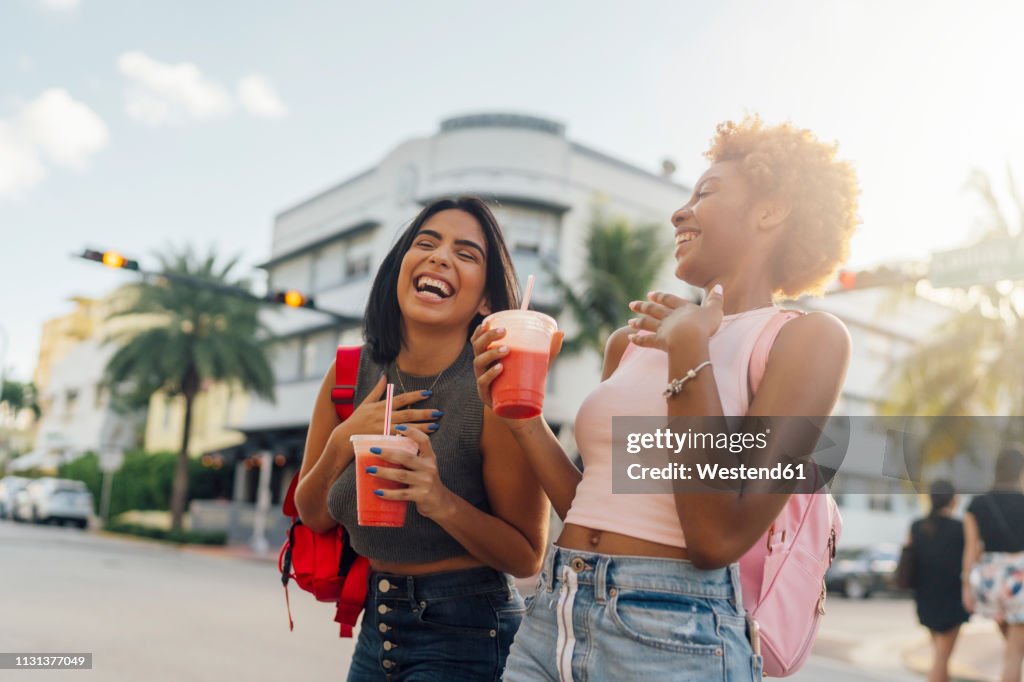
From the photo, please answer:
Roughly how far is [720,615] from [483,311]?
117 centimetres

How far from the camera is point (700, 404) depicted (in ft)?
5.36

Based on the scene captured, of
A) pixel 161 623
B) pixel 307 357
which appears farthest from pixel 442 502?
pixel 307 357

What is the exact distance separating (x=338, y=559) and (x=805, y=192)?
151cm

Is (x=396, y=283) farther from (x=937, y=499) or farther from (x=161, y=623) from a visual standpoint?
(x=161, y=623)

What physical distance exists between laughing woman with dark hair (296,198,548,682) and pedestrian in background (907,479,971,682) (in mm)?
6247

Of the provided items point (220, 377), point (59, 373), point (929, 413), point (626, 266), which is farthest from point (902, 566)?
point (59, 373)

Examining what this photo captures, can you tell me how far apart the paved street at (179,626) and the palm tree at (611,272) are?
8.63 m

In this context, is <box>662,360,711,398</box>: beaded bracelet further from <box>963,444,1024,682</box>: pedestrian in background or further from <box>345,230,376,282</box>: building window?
<box>345,230,376,282</box>: building window

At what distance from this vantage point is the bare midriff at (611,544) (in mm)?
1683

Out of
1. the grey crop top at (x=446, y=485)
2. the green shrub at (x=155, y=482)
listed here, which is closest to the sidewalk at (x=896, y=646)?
the grey crop top at (x=446, y=485)

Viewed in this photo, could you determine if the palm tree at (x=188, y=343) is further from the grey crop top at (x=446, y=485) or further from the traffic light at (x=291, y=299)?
the grey crop top at (x=446, y=485)

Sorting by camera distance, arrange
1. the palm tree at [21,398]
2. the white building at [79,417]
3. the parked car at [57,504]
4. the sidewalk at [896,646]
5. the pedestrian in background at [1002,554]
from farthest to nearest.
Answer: the palm tree at [21,398] < the white building at [79,417] < the parked car at [57,504] < the sidewalk at [896,646] < the pedestrian in background at [1002,554]

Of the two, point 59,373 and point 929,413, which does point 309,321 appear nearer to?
point 929,413

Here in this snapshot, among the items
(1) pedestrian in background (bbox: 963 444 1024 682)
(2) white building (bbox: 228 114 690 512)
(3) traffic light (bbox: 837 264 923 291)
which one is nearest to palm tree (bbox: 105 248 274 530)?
(2) white building (bbox: 228 114 690 512)
